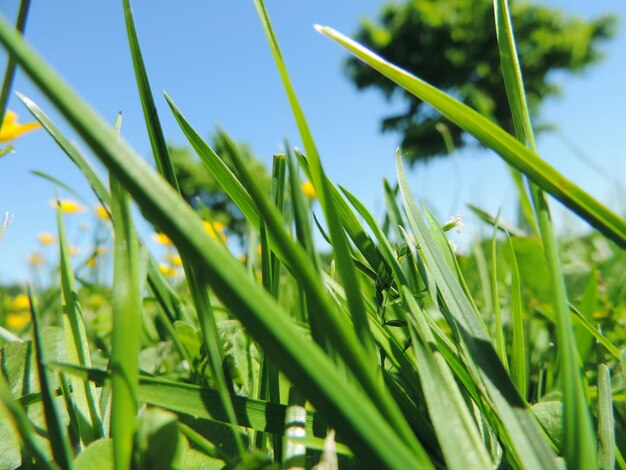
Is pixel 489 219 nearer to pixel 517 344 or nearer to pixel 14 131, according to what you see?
pixel 517 344

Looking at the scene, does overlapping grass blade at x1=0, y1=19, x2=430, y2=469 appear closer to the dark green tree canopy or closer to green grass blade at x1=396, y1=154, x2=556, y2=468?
green grass blade at x1=396, y1=154, x2=556, y2=468

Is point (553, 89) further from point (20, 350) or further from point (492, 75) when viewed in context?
point (20, 350)

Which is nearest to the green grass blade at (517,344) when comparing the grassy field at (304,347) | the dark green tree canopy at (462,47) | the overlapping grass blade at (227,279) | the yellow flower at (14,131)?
→ the grassy field at (304,347)

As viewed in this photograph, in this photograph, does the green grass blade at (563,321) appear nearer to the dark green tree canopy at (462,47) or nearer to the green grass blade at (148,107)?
the green grass blade at (148,107)

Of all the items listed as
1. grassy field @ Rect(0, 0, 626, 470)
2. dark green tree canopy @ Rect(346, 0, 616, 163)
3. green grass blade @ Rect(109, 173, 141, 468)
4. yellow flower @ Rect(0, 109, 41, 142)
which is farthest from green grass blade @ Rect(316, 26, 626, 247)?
dark green tree canopy @ Rect(346, 0, 616, 163)

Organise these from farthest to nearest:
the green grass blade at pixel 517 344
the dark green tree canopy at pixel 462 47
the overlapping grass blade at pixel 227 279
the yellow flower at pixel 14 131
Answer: the dark green tree canopy at pixel 462 47 < the yellow flower at pixel 14 131 < the green grass blade at pixel 517 344 < the overlapping grass blade at pixel 227 279

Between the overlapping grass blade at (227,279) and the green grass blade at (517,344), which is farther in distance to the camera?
the green grass blade at (517,344)

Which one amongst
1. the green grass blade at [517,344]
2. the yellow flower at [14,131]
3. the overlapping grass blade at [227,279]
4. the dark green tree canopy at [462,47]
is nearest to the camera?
the overlapping grass blade at [227,279]

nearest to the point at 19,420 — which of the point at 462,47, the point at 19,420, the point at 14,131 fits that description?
the point at 19,420
